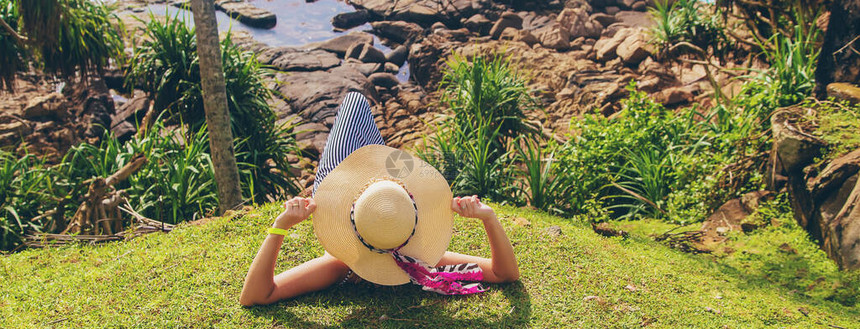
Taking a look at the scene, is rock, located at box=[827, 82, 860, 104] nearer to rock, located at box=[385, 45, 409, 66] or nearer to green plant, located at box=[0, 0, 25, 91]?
green plant, located at box=[0, 0, 25, 91]

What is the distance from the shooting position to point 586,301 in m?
3.39

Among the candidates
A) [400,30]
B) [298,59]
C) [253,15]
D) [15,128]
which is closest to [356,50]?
[298,59]

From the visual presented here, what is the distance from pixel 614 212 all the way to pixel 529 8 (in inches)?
537

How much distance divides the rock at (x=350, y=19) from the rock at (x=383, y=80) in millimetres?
4720

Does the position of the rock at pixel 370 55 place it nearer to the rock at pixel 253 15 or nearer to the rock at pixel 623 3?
the rock at pixel 253 15

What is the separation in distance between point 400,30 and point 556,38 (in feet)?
16.6

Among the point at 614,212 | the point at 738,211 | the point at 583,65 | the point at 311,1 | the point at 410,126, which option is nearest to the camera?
the point at 738,211

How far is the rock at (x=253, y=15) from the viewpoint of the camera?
1855cm

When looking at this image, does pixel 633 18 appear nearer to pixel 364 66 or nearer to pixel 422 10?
pixel 422 10

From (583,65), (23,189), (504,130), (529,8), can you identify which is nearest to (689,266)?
(504,130)

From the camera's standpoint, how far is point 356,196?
2.81 meters

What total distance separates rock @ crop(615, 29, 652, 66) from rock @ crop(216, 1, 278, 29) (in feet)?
36.3

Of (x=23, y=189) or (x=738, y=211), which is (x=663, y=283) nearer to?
(x=738, y=211)

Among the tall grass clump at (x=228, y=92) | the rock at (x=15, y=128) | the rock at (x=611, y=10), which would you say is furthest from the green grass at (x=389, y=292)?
the rock at (x=611, y=10)
